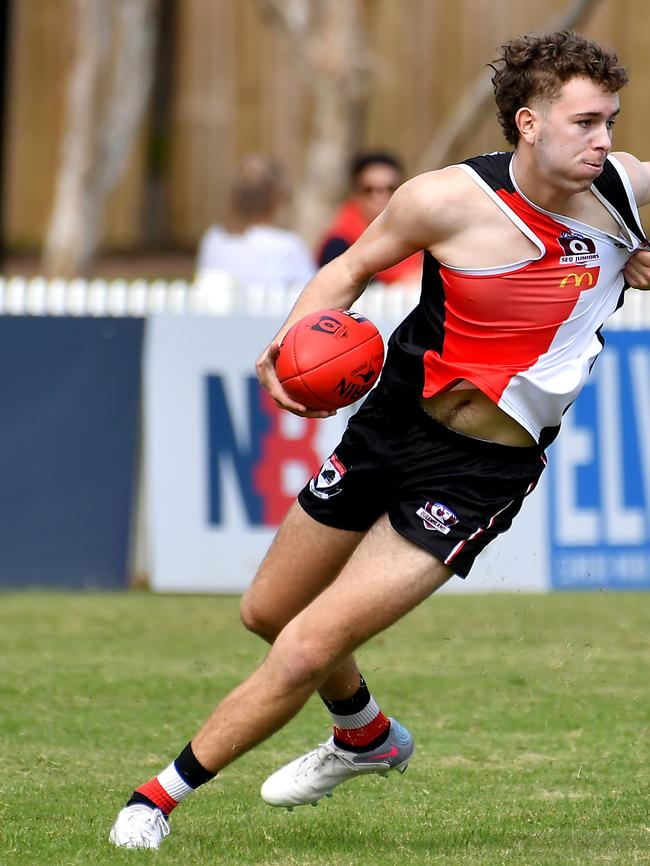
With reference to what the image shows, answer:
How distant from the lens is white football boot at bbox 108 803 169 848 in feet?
15.9

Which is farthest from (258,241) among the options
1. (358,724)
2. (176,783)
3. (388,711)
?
(176,783)

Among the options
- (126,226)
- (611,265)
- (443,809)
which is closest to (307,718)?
(443,809)

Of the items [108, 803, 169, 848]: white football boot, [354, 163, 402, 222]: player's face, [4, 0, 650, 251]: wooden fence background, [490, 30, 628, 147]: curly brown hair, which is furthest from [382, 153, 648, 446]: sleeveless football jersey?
[4, 0, 650, 251]: wooden fence background

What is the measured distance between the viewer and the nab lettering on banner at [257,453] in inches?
381

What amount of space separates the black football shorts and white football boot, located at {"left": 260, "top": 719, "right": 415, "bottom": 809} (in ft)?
2.75

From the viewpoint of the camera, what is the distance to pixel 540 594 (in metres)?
9.75

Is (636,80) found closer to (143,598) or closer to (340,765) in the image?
(143,598)

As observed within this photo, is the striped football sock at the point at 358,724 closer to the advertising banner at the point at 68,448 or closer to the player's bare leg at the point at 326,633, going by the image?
the player's bare leg at the point at 326,633

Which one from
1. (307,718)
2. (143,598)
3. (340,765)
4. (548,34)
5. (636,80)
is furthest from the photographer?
(636,80)

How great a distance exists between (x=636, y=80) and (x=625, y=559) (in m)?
9.61

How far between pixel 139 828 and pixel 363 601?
95cm

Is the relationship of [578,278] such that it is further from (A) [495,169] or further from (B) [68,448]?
(B) [68,448]

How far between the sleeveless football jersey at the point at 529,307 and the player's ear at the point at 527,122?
11 centimetres

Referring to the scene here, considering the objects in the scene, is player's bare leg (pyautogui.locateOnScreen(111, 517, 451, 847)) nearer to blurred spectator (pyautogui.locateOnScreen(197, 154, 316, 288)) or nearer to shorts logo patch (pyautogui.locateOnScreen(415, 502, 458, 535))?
shorts logo patch (pyautogui.locateOnScreen(415, 502, 458, 535))
